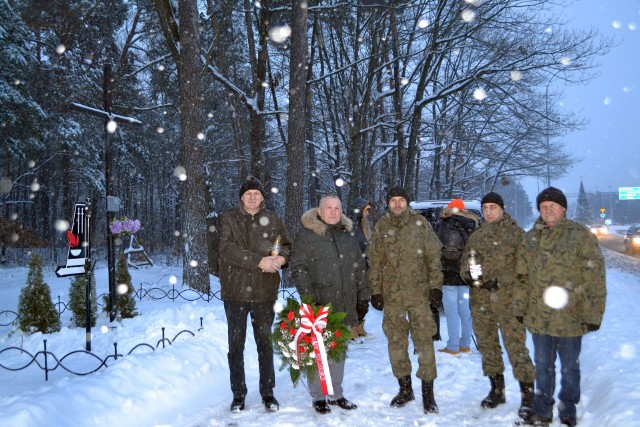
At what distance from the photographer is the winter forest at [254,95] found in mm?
12531

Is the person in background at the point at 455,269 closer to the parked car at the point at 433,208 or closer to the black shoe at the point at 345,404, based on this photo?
the black shoe at the point at 345,404

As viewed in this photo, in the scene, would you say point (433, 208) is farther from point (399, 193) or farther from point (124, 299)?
point (124, 299)

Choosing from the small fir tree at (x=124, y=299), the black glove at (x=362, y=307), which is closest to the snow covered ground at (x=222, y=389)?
the black glove at (x=362, y=307)

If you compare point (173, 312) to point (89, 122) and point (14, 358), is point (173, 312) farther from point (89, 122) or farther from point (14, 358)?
point (89, 122)

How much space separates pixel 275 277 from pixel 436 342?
3.82m

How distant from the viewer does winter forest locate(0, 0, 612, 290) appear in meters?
12.5

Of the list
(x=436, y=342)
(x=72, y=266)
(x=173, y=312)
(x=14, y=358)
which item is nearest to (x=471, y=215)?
(x=436, y=342)

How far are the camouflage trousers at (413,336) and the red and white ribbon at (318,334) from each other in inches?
30.1

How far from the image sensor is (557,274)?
4.26m

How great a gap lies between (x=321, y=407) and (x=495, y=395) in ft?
5.79

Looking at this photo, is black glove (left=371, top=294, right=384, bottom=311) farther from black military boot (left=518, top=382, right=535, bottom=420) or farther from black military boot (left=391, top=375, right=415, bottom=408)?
black military boot (left=518, top=382, right=535, bottom=420)

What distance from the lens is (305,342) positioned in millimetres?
4770

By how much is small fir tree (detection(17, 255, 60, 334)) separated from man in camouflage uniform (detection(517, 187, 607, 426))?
7.87m

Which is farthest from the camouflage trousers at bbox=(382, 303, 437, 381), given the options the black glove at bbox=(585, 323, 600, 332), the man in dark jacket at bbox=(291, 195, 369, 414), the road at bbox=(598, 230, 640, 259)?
the road at bbox=(598, 230, 640, 259)
